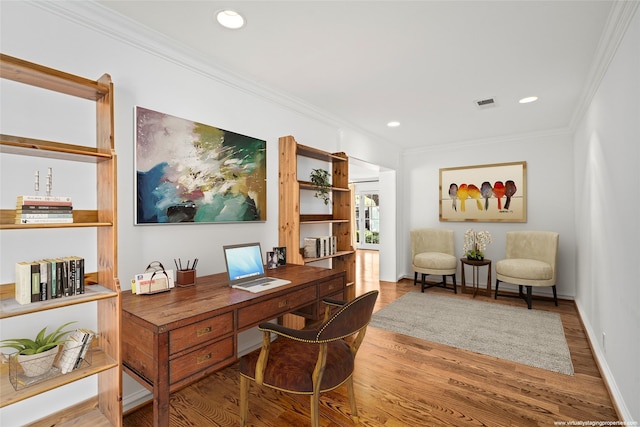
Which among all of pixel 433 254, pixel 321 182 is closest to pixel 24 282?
pixel 321 182

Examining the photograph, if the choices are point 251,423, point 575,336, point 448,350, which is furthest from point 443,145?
point 251,423

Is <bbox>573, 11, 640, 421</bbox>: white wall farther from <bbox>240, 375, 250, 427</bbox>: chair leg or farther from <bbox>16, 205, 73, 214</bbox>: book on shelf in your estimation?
<bbox>16, 205, 73, 214</bbox>: book on shelf

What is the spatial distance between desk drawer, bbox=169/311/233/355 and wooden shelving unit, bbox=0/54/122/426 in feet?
1.14

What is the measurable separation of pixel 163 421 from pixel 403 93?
328cm

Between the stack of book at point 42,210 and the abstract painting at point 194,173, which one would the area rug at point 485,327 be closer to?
the abstract painting at point 194,173

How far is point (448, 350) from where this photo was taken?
289 centimetres

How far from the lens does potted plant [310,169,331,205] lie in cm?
338

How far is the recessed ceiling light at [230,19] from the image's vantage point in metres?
1.92

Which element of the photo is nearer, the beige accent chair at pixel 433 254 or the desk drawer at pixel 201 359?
the desk drawer at pixel 201 359

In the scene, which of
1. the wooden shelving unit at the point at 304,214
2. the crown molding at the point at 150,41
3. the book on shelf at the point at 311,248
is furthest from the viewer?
the book on shelf at the point at 311,248

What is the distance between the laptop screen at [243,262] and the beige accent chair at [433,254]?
3.42 meters

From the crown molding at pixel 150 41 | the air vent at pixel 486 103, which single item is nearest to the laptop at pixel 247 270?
the crown molding at pixel 150 41

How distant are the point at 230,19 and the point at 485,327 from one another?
3860 mm

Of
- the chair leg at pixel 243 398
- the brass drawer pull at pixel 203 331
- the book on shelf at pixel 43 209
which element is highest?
the book on shelf at pixel 43 209
